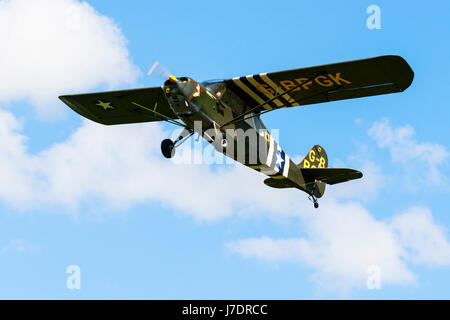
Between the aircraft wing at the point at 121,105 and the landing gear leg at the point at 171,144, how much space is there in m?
1.47

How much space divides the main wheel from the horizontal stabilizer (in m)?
4.72

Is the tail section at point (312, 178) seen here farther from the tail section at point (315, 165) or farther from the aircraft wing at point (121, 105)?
the aircraft wing at point (121, 105)

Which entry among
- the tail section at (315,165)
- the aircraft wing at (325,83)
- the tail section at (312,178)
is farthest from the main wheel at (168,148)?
the tail section at (315,165)

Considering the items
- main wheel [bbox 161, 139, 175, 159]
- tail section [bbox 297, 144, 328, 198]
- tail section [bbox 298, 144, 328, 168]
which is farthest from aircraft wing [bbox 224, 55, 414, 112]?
tail section [bbox 298, 144, 328, 168]

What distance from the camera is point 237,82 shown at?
15734 millimetres

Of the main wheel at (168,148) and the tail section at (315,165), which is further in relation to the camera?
the tail section at (315,165)

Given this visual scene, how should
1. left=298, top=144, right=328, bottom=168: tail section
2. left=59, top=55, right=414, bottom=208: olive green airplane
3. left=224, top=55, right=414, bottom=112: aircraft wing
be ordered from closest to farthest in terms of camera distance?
1. left=59, top=55, right=414, bottom=208: olive green airplane
2. left=224, top=55, right=414, bottom=112: aircraft wing
3. left=298, top=144, right=328, bottom=168: tail section

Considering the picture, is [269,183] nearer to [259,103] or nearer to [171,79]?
[259,103]

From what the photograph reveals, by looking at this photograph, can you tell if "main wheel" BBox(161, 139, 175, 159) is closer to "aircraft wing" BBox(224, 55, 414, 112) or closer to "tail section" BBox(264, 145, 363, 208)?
"aircraft wing" BBox(224, 55, 414, 112)

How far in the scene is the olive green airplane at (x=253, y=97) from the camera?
14688 mm

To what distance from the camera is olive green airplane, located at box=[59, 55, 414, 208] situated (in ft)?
48.2

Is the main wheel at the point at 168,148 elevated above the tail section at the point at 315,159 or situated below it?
below

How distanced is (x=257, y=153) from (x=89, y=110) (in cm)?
535

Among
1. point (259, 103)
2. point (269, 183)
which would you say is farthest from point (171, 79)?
point (269, 183)
